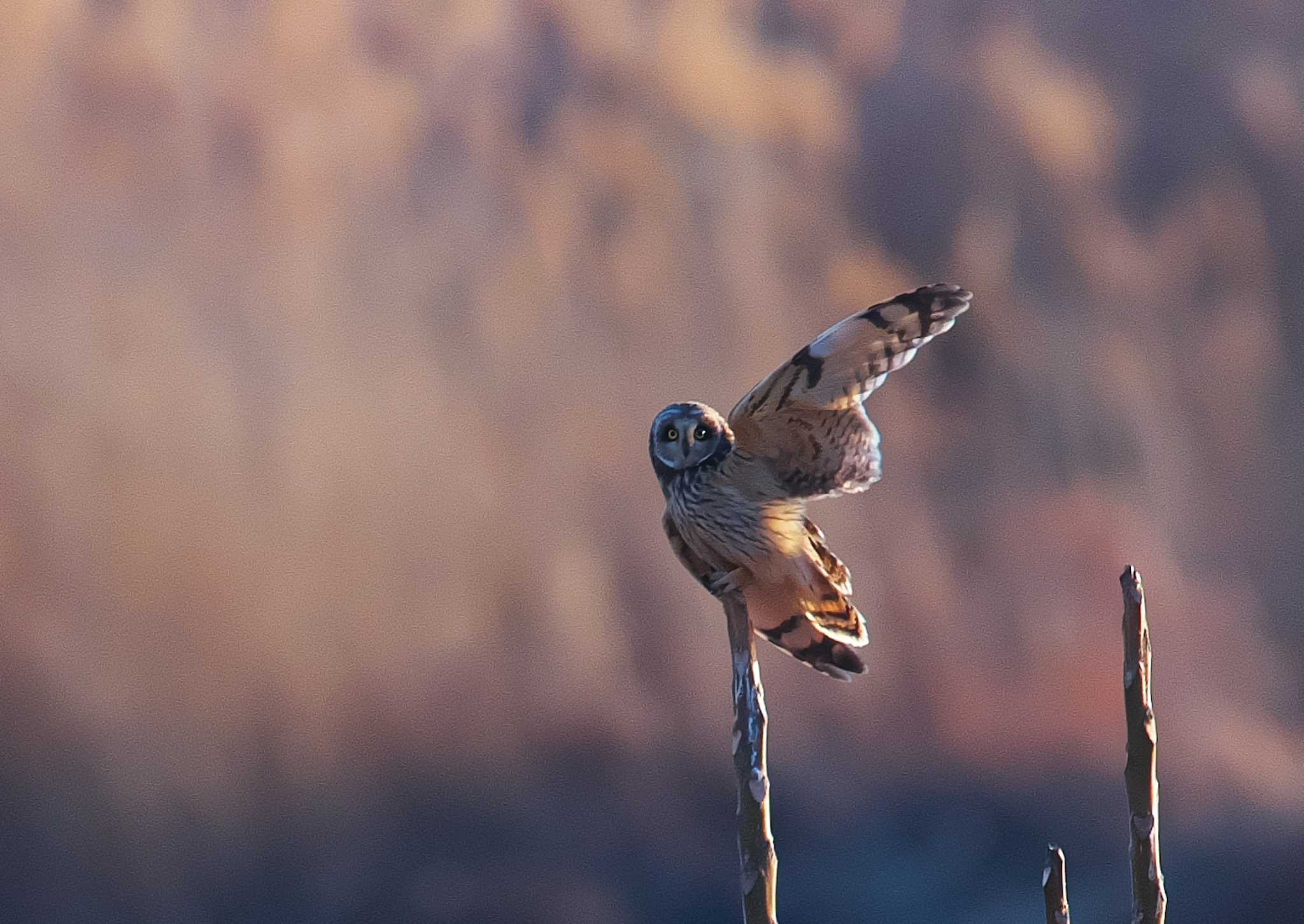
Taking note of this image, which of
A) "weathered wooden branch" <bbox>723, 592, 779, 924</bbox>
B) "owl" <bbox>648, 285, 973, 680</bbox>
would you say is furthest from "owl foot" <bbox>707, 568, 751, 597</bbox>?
"weathered wooden branch" <bbox>723, 592, 779, 924</bbox>

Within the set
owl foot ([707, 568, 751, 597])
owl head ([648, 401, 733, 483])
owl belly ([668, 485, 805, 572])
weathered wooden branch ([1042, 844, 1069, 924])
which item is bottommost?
weathered wooden branch ([1042, 844, 1069, 924])

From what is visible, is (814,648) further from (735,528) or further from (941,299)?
(941,299)

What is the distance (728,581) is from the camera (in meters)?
3.64

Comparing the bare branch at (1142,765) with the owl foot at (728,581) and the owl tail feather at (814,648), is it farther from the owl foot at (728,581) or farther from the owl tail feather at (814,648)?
the owl foot at (728,581)

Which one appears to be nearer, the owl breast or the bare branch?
the bare branch

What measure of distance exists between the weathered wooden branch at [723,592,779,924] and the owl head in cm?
65

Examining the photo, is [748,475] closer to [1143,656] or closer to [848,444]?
[848,444]

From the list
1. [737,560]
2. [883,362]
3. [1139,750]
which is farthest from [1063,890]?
[883,362]

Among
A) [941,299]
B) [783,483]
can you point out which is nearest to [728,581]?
[783,483]

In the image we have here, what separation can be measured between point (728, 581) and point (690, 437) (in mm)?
412

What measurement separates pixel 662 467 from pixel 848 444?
1.71 ft

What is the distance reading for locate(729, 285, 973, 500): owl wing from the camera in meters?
3.46

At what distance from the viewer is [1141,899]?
3.35 meters

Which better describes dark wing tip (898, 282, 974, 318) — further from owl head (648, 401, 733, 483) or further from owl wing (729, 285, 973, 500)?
owl head (648, 401, 733, 483)
